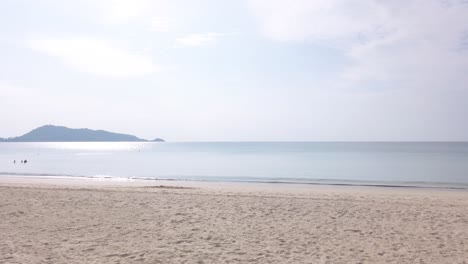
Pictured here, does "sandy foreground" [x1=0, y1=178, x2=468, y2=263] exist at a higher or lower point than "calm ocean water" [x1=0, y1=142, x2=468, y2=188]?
lower

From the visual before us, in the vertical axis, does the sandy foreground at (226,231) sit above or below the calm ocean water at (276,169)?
below

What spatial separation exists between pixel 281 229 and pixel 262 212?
7.91 ft

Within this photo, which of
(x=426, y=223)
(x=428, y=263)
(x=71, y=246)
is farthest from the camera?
(x=426, y=223)

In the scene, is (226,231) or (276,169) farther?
(276,169)

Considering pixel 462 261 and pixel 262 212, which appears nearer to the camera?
pixel 462 261

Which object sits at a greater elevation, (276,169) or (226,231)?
(276,169)

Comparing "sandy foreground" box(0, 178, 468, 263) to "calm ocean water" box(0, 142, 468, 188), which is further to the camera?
"calm ocean water" box(0, 142, 468, 188)

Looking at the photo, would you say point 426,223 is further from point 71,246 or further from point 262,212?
point 71,246

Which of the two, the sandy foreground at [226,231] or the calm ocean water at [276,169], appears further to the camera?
the calm ocean water at [276,169]

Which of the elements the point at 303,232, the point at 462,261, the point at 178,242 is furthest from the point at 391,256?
the point at 178,242

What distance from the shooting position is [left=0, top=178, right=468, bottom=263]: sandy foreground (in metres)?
7.41

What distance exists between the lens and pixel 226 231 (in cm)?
944

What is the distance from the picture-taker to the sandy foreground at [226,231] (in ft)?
24.3

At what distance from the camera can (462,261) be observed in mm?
7137
